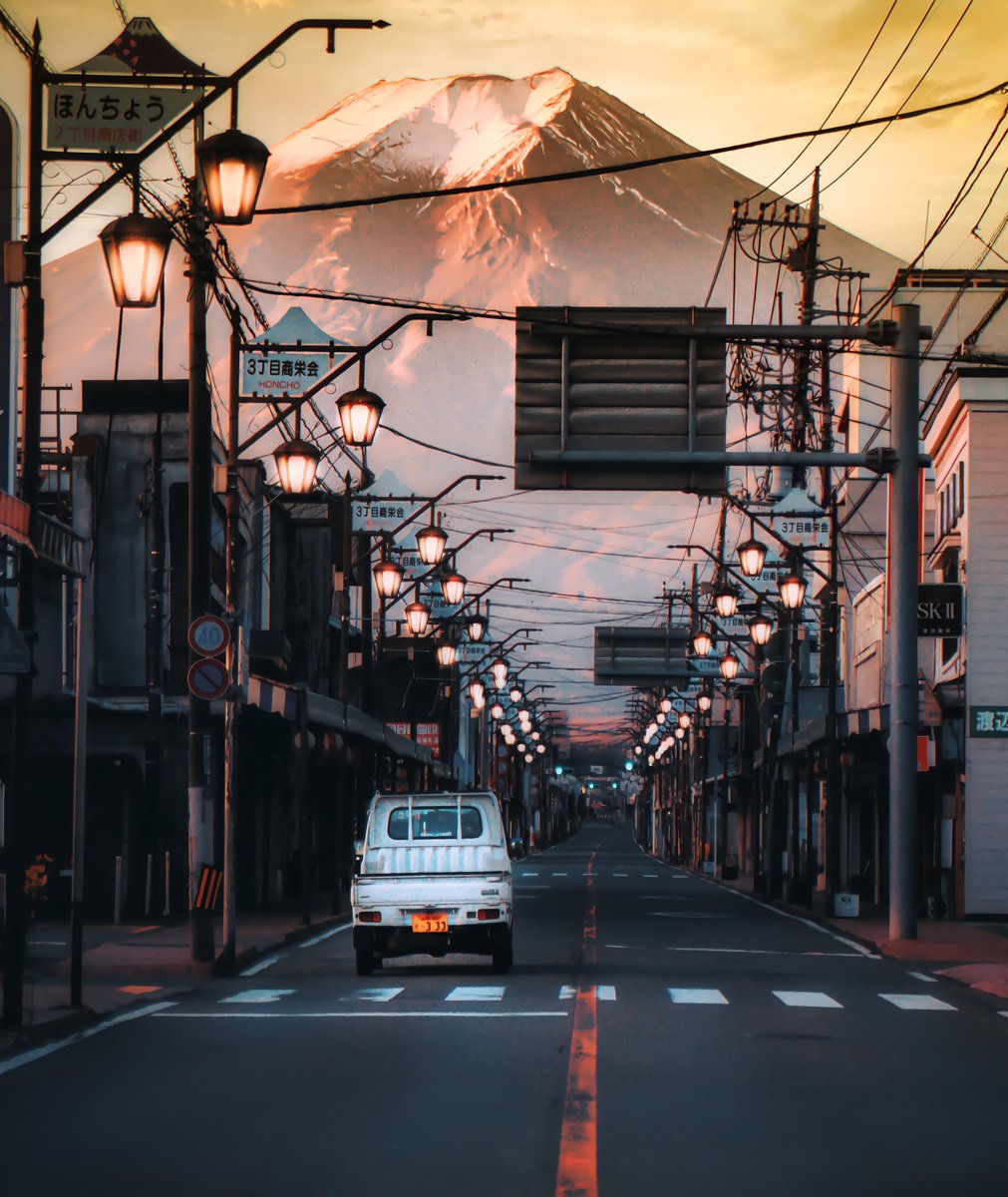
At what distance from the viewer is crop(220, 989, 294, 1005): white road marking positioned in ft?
66.1

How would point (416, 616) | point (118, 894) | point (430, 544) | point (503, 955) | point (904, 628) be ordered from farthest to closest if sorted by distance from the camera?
point (416, 616) < point (430, 544) < point (118, 894) < point (904, 628) < point (503, 955)

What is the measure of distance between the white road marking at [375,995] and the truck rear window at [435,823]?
356 centimetres

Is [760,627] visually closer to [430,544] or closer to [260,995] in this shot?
[430,544]

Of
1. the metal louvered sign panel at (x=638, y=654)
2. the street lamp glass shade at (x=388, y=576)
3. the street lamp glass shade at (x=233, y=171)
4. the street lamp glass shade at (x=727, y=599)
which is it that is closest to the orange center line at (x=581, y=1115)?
the street lamp glass shade at (x=233, y=171)

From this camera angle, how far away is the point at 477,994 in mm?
20688

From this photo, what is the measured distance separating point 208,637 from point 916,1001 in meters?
9.78

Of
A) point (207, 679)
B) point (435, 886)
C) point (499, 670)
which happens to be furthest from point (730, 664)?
point (435, 886)

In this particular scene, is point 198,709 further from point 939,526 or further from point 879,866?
point 879,866

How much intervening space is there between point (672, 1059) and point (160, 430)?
24380 millimetres

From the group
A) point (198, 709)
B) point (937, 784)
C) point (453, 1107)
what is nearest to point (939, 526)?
point (937, 784)

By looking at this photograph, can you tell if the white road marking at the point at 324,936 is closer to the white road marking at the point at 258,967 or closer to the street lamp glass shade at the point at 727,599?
the white road marking at the point at 258,967

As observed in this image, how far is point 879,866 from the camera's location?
53.6 meters

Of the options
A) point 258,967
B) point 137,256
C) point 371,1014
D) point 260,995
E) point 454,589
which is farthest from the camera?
point 454,589

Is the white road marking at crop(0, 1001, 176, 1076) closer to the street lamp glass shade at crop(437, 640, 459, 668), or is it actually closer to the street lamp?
the street lamp glass shade at crop(437, 640, 459, 668)
